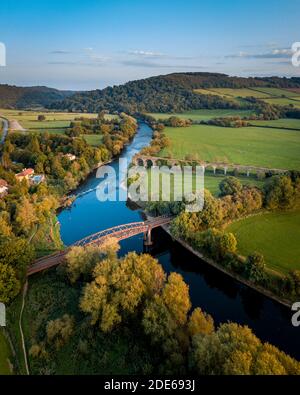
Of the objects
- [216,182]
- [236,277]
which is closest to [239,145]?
[216,182]

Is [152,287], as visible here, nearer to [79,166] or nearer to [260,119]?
[79,166]

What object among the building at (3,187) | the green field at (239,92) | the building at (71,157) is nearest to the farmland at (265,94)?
the green field at (239,92)

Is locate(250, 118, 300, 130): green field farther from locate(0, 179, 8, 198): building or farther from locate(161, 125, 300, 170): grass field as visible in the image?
locate(0, 179, 8, 198): building

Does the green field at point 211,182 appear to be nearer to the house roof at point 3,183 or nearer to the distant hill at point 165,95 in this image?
the house roof at point 3,183

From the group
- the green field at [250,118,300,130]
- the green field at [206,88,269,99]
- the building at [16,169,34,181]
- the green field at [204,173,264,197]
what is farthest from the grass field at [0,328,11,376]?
the green field at [206,88,269,99]

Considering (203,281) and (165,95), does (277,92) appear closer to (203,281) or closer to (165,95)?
(165,95)

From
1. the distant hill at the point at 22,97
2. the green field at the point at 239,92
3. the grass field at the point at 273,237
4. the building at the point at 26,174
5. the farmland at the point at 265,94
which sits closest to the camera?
the grass field at the point at 273,237
